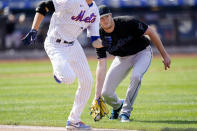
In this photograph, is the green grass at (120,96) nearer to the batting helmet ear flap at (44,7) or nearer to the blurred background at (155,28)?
the batting helmet ear flap at (44,7)

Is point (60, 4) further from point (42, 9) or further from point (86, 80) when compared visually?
point (86, 80)

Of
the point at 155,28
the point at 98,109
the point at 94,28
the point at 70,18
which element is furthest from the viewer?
the point at 155,28

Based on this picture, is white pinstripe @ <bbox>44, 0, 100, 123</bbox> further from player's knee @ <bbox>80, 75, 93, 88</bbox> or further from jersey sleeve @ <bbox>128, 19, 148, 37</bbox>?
jersey sleeve @ <bbox>128, 19, 148, 37</bbox>

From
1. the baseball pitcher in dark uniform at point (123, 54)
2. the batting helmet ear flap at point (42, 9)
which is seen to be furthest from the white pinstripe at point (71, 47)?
the baseball pitcher in dark uniform at point (123, 54)

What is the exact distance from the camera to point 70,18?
6.09m

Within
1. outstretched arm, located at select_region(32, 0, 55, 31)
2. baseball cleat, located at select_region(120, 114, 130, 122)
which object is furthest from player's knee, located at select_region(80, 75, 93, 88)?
baseball cleat, located at select_region(120, 114, 130, 122)

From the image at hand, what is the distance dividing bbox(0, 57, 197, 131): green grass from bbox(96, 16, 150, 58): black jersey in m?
1.14

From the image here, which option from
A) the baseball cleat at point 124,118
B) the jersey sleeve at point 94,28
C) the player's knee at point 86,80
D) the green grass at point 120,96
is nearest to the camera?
the player's knee at point 86,80

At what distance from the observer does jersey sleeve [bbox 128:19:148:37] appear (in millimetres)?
7078

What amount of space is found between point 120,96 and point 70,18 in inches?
181

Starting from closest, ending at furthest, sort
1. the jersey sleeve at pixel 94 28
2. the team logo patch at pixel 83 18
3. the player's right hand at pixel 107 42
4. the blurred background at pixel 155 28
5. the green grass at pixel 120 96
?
the team logo patch at pixel 83 18 → the jersey sleeve at pixel 94 28 → the player's right hand at pixel 107 42 → the green grass at pixel 120 96 → the blurred background at pixel 155 28

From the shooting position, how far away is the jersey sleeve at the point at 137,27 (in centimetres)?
708

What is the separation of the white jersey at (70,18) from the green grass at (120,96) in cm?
146

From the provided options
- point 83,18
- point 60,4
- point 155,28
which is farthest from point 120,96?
point 155,28
